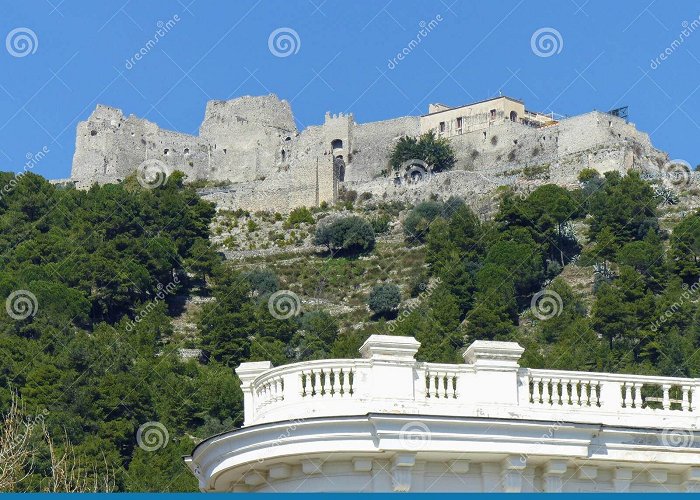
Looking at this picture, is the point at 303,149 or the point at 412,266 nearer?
the point at 412,266

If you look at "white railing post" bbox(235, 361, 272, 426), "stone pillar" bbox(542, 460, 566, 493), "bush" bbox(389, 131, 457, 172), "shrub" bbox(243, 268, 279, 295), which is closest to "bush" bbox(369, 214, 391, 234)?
"bush" bbox(389, 131, 457, 172)

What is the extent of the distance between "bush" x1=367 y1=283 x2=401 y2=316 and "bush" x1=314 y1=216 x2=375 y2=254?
11.5 metres

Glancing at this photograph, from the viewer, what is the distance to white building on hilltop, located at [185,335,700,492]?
80.3ft

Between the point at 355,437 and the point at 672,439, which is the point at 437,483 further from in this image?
the point at 672,439

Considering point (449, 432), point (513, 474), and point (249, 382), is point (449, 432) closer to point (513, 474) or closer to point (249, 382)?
point (513, 474)

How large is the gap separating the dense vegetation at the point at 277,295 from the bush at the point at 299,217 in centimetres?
28

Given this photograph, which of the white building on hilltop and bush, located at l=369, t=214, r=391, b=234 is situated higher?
bush, located at l=369, t=214, r=391, b=234

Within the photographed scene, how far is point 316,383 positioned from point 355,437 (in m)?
1.28

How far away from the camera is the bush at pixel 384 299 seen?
94.6 m

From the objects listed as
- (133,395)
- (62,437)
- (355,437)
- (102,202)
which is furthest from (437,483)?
(102,202)

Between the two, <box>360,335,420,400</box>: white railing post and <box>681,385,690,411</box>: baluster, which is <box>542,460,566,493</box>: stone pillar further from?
<box>681,385,690,411</box>: baluster

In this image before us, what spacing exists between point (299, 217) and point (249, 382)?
92.9 meters

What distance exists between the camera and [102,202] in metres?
105

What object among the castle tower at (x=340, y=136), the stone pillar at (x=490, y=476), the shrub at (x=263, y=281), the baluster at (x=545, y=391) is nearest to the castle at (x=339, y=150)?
the castle tower at (x=340, y=136)
